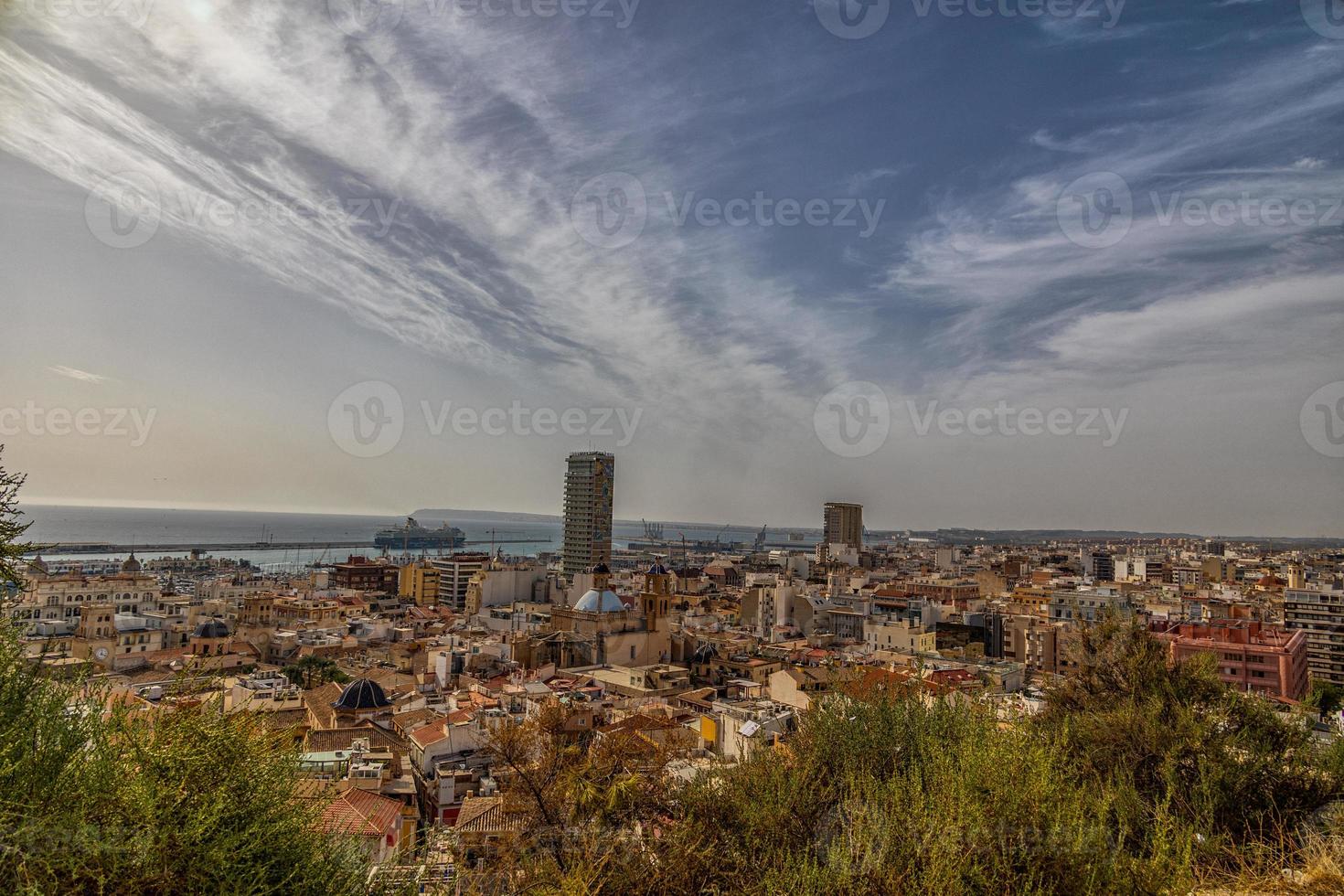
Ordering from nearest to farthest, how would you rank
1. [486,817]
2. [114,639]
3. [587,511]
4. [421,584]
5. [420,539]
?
[486,817]
[114,639]
[421,584]
[587,511]
[420,539]

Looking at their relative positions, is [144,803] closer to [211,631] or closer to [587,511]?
[211,631]

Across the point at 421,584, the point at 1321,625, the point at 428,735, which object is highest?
the point at 1321,625

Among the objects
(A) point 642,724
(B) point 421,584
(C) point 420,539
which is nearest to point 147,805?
(A) point 642,724

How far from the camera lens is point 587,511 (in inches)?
3159

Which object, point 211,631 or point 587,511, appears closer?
point 211,631

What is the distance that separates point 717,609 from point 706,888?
42969 mm

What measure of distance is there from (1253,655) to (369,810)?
28645 mm

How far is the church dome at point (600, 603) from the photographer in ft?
99.5

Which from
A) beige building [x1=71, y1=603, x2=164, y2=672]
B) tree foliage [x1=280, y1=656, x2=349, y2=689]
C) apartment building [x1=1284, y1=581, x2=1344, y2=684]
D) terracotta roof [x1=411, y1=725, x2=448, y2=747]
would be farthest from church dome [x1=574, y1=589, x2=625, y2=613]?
apartment building [x1=1284, y1=581, x2=1344, y2=684]

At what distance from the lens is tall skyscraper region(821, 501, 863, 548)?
12450 cm

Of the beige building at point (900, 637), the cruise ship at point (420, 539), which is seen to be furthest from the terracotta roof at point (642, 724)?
the cruise ship at point (420, 539)

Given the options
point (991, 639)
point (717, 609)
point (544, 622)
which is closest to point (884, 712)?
point (544, 622)

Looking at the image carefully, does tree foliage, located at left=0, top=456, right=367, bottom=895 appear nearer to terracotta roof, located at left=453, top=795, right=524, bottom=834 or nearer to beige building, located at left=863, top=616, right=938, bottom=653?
terracotta roof, located at left=453, top=795, right=524, bottom=834

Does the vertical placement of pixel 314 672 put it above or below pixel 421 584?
above
